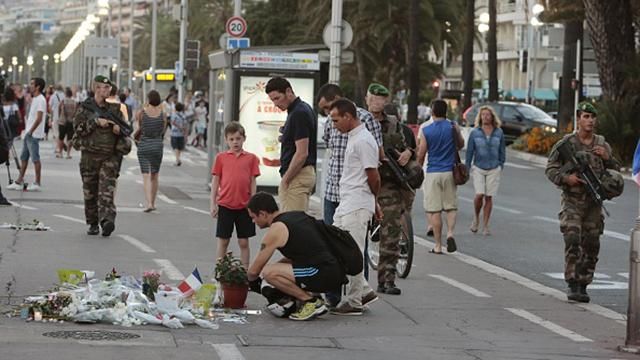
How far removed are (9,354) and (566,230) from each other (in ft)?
19.1

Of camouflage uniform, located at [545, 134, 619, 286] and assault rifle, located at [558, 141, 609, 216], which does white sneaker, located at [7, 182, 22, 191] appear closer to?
camouflage uniform, located at [545, 134, 619, 286]

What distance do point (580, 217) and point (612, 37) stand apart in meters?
26.6

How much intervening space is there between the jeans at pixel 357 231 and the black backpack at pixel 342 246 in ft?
0.90

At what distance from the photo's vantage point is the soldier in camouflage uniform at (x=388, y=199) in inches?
527

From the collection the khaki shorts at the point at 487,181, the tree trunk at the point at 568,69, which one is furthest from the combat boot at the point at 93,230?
the tree trunk at the point at 568,69

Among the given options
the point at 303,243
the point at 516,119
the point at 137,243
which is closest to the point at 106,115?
the point at 137,243

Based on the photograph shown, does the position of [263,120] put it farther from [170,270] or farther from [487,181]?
[170,270]

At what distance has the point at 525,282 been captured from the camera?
596 inches

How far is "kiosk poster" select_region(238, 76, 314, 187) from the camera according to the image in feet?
83.5

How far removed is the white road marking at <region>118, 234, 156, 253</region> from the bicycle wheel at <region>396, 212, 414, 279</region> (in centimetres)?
290

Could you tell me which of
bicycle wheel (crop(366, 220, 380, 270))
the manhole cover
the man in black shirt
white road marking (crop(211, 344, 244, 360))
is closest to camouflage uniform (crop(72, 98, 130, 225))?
bicycle wheel (crop(366, 220, 380, 270))

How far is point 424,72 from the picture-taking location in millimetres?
69938

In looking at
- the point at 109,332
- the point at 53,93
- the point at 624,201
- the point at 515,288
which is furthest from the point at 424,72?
the point at 109,332

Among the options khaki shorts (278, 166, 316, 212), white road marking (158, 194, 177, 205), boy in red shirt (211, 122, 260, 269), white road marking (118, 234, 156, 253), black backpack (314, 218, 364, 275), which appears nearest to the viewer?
black backpack (314, 218, 364, 275)
